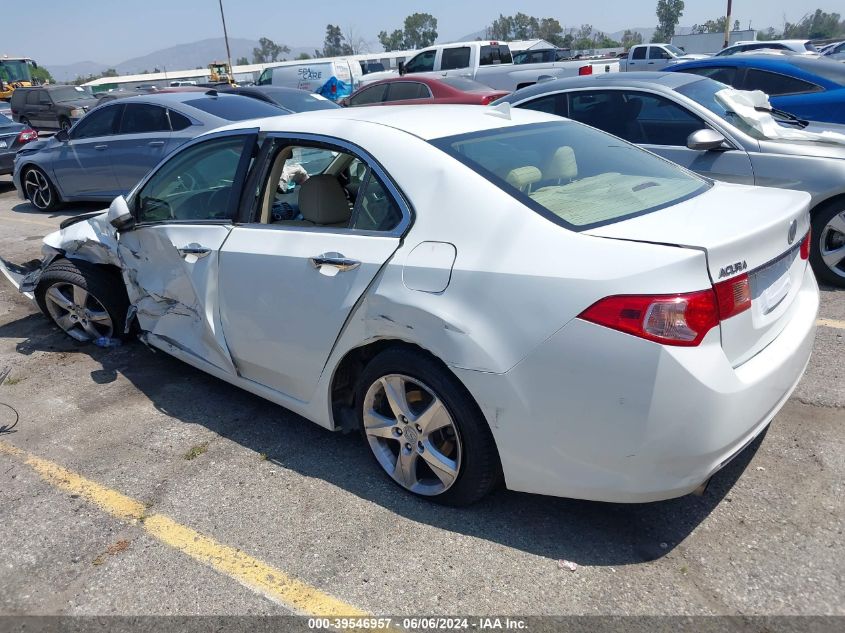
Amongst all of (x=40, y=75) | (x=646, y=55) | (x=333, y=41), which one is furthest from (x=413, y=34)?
(x=646, y=55)

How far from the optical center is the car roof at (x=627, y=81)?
6152mm

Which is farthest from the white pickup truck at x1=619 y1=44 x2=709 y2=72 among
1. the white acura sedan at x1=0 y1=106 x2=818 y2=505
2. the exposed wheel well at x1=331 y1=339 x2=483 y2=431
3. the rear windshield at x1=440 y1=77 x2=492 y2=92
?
the exposed wheel well at x1=331 y1=339 x2=483 y2=431

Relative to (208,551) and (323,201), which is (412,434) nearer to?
(208,551)

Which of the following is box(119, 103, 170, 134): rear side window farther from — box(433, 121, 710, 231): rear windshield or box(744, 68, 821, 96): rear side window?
box(744, 68, 821, 96): rear side window

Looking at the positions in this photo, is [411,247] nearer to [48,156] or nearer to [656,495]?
[656,495]

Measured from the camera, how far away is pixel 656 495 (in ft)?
8.27

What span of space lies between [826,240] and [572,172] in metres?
3.29

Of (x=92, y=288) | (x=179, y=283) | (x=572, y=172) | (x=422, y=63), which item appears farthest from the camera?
(x=422, y=63)

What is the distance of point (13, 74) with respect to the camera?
36281 millimetres

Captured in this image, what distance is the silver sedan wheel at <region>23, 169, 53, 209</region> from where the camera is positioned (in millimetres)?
10391

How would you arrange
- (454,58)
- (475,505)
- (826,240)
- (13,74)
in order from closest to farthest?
1. (475,505)
2. (826,240)
3. (454,58)
4. (13,74)

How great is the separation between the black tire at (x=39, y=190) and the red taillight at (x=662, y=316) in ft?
33.0

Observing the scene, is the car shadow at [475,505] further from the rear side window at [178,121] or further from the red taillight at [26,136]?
the red taillight at [26,136]

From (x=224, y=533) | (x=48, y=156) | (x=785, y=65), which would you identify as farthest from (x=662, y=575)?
(x=48, y=156)
